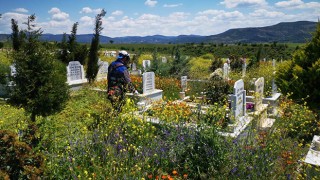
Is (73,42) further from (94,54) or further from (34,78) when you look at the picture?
(34,78)

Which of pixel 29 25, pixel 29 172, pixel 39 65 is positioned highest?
pixel 29 25

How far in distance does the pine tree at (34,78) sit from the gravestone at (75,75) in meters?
6.51

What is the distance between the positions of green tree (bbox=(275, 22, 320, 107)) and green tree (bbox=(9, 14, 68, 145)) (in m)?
5.71

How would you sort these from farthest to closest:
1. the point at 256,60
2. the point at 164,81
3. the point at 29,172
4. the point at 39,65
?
1. the point at 256,60
2. the point at 164,81
3. the point at 39,65
4. the point at 29,172

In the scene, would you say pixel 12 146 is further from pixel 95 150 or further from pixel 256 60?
pixel 256 60

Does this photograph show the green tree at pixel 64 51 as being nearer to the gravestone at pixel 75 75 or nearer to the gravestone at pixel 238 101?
the gravestone at pixel 75 75

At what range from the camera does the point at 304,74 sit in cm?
720

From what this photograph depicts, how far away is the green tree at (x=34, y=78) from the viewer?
20.0 ft

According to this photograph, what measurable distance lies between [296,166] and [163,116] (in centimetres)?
235

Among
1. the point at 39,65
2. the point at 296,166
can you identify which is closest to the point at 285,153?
the point at 296,166

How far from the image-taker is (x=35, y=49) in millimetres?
6191

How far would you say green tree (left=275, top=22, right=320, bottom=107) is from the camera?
705 centimetres

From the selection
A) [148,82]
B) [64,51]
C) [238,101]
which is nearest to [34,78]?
[238,101]

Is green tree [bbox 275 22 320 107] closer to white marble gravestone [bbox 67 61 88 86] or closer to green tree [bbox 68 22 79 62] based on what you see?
white marble gravestone [bbox 67 61 88 86]
